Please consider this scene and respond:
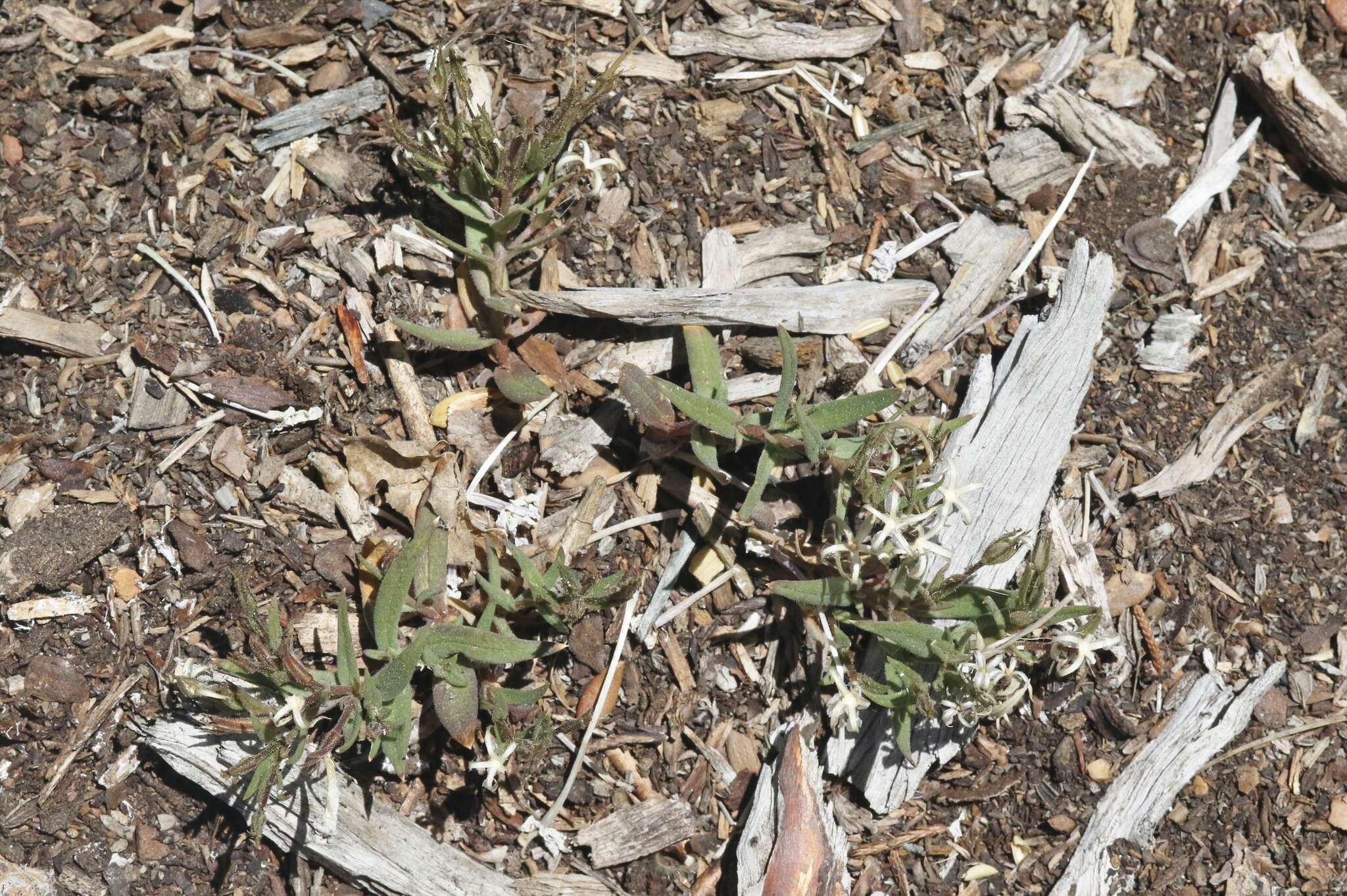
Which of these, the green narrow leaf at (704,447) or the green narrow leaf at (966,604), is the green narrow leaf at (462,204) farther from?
the green narrow leaf at (966,604)

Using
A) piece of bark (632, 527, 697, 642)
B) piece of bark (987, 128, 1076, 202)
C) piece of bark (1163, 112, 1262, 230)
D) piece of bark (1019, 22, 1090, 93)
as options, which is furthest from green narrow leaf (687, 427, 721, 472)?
piece of bark (1163, 112, 1262, 230)

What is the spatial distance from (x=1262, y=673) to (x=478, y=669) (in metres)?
2.54

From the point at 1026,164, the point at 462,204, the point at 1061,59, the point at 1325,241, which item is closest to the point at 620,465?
the point at 462,204

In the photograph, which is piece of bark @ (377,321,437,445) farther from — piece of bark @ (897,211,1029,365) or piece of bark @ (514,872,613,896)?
piece of bark @ (897,211,1029,365)

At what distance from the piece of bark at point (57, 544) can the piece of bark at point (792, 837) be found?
6.74ft

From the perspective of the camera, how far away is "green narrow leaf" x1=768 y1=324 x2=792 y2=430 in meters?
2.71

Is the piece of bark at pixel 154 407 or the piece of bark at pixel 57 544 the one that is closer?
the piece of bark at pixel 57 544

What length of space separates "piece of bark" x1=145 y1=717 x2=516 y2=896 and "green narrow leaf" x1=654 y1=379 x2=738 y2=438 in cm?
146

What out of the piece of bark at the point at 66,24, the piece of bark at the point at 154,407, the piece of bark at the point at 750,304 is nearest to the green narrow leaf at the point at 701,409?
the piece of bark at the point at 750,304

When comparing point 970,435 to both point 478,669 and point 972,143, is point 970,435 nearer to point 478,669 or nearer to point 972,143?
point 972,143

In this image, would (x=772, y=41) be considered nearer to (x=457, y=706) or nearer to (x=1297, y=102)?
(x=1297, y=102)

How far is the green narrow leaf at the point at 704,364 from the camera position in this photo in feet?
9.83

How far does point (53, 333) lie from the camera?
302 cm

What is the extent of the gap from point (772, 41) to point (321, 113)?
1527 millimetres
